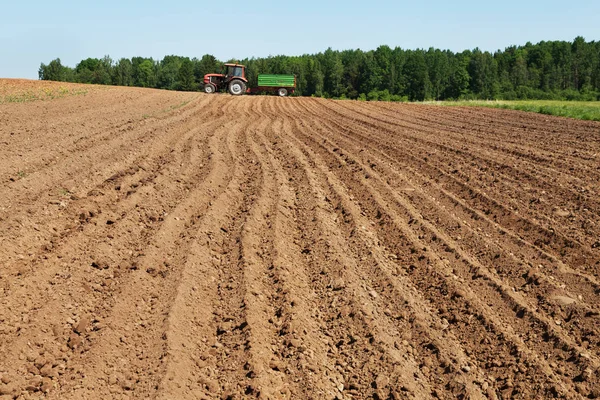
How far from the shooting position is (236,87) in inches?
1265

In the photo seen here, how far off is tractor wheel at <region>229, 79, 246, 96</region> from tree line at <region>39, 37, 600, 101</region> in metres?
40.9

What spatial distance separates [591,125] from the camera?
1661 cm

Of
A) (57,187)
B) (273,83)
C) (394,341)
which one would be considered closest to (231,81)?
(273,83)

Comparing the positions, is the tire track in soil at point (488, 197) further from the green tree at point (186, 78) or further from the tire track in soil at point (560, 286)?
the green tree at point (186, 78)

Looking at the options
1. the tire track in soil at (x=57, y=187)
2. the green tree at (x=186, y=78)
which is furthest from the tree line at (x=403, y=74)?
the tire track in soil at (x=57, y=187)

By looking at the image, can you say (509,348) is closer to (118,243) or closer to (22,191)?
(118,243)

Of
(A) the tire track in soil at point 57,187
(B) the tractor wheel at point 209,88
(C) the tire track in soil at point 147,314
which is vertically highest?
(B) the tractor wheel at point 209,88

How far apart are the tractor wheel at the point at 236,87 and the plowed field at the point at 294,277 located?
22466 mm

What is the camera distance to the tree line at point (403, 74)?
75438 millimetres

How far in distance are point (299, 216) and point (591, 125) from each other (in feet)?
45.2

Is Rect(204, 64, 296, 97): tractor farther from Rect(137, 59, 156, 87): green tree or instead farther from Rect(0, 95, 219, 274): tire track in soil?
Rect(137, 59, 156, 87): green tree

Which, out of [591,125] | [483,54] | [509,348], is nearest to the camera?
[509,348]

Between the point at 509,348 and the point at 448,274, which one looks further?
the point at 448,274

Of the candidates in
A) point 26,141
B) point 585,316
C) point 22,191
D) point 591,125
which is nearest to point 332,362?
point 585,316
